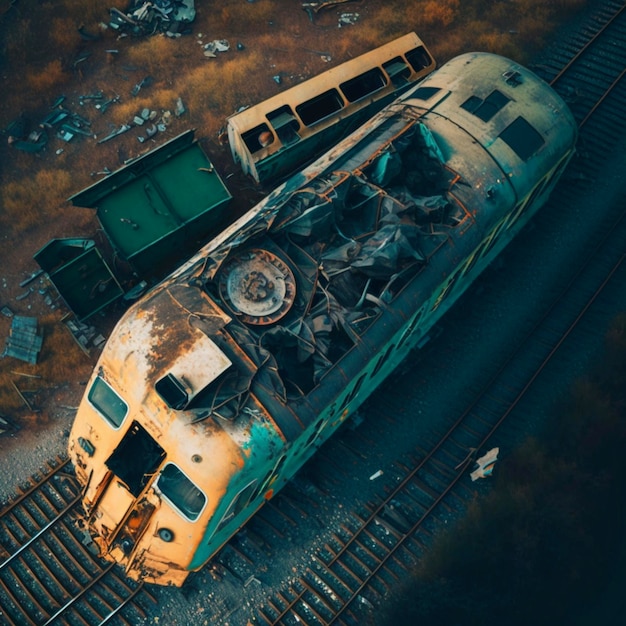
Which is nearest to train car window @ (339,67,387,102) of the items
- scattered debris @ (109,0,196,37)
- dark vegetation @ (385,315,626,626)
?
scattered debris @ (109,0,196,37)

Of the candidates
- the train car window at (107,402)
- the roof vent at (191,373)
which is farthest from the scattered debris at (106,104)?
the roof vent at (191,373)

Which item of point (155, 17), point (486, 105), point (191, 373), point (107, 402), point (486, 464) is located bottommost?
point (486, 464)

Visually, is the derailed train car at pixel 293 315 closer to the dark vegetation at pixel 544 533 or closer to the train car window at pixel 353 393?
the train car window at pixel 353 393

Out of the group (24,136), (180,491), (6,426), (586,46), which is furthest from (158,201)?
(586,46)

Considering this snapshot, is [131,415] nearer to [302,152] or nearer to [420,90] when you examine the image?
[302,152]

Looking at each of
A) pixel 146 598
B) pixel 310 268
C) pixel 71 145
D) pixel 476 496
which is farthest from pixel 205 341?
pixel 71 145

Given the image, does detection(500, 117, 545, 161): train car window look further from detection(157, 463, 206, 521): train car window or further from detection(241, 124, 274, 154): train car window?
detection(157, 463, 206, 521): train car window

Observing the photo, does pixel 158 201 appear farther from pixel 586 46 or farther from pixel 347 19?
pixel 586 46

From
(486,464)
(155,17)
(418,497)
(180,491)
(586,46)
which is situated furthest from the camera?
(155,17)
